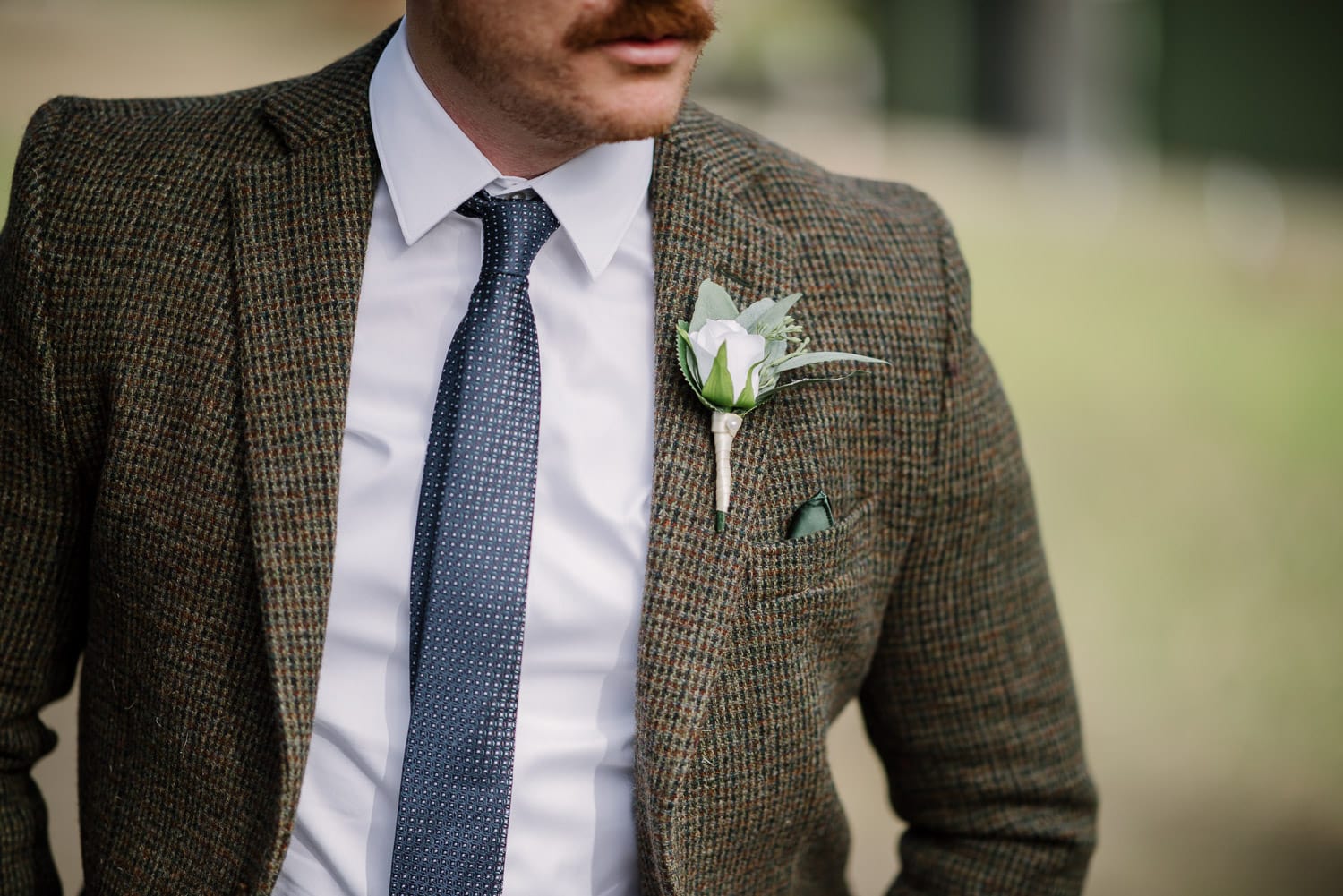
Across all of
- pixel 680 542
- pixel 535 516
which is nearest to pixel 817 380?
pixel 680 542

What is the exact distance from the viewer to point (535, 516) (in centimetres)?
144

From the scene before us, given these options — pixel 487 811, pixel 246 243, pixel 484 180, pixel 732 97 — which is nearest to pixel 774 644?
pixel 487 811

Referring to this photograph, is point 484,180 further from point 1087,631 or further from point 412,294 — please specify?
point 1087,631

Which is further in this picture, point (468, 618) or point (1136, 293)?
point (1136, 293)

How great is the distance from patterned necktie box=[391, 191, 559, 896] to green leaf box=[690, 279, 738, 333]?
20 centimetres

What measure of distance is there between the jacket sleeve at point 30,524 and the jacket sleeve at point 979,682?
0.98m

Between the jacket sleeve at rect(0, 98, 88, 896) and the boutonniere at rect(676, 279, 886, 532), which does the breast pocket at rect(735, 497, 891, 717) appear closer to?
the boutonniere at rect(676, 279, 886, 532)

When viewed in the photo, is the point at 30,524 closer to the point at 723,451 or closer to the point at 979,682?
the point at 723,451

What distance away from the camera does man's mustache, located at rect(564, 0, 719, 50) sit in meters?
1.35

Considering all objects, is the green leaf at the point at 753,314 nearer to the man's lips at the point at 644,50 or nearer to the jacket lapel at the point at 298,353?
the man's lips at the point at 644,50

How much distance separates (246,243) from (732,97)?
11.3 metres

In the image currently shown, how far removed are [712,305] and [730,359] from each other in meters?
0.10

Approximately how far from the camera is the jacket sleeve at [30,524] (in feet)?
4.64

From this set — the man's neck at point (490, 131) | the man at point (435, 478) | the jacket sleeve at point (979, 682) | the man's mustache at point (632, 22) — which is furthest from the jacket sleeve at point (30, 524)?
the jacket sleeve at point (979, 682)
